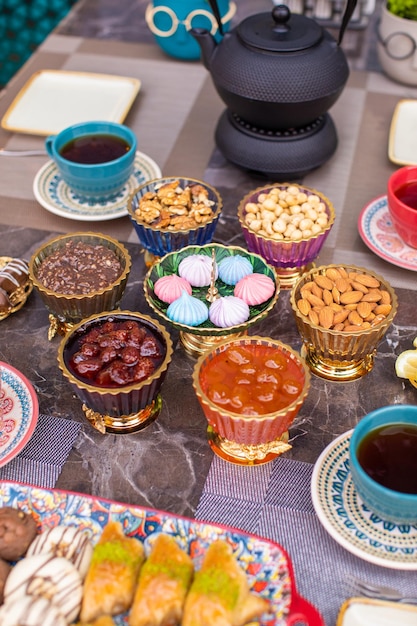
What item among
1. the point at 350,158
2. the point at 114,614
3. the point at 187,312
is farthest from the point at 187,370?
the point at 350,158

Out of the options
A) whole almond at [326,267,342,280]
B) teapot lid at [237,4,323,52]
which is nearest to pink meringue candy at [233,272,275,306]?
whole almond at [326,267,342,280]

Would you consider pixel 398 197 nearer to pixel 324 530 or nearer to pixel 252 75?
pixel 252 75

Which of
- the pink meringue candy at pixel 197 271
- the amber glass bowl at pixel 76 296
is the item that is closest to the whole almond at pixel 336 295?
the pink meringue candy at pixel 197 271

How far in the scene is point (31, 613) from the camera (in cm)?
90

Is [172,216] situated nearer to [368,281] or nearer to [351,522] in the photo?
[368,281]

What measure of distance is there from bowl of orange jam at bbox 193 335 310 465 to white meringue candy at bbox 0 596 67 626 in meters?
0.36

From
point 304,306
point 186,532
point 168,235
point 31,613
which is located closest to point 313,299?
point 304,306

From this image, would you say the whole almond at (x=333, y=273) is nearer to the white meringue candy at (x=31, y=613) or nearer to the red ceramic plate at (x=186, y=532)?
the red ceramic plate at (x=186, y=532)

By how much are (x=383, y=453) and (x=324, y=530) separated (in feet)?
0.51

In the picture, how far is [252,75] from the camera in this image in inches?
63.1

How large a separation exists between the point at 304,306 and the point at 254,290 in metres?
0.10

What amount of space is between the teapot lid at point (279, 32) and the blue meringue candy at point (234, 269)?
1.72ft

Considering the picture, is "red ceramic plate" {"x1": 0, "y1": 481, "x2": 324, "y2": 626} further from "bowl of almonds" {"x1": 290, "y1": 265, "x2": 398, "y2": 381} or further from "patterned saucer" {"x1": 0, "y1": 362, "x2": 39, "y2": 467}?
"bowl of almonds" {"x1": 290, "y1": 265, "x2": 398, "y2": 381}

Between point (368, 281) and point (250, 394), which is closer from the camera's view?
point (250, 394)
